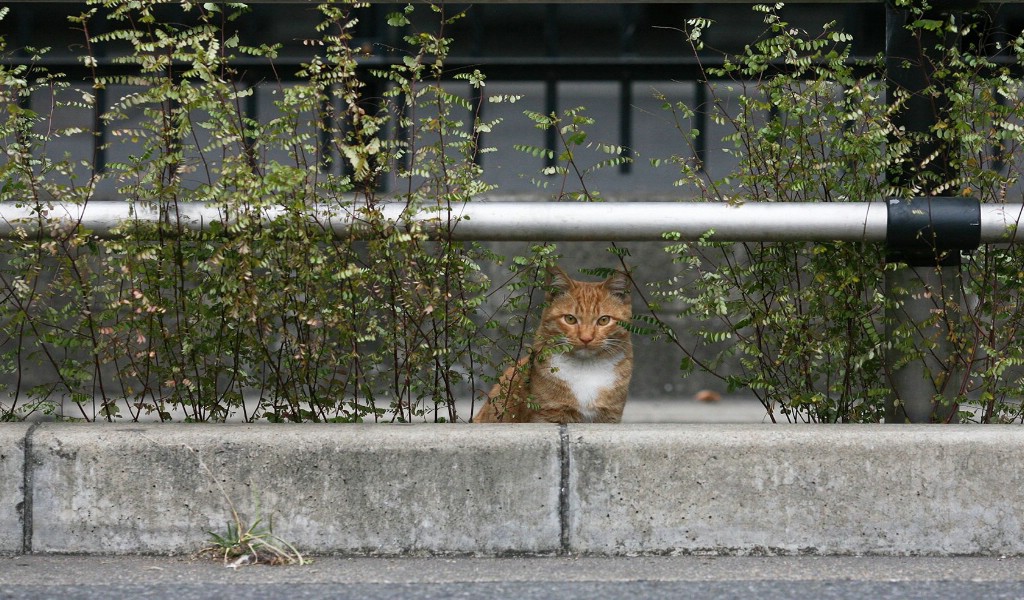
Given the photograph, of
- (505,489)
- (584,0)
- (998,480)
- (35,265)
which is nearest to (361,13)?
(584,0)

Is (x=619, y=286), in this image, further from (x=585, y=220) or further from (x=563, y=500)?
(x=563, y=500)

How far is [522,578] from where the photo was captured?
10.3 ft

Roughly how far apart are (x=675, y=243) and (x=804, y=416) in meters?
0.85

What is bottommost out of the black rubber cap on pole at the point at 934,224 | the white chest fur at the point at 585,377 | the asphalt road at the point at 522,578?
the asphalt road at the point at 522,578

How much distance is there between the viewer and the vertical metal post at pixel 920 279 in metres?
3.57

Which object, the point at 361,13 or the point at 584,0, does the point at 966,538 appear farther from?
the point at 361,13

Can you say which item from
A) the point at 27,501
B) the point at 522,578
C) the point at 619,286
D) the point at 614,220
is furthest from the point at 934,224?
the point at 27,501

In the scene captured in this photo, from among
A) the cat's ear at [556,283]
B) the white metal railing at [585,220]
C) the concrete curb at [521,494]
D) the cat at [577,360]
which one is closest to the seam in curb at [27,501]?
the concrete curb at [521,494]

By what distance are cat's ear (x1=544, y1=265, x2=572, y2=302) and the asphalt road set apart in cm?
99

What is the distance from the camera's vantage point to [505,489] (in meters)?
3.34

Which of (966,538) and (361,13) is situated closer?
(966,538)

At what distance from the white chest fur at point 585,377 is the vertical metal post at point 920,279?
1.03m

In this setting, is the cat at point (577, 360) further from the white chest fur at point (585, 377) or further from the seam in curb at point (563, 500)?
the seam in curb at point (563, 500)

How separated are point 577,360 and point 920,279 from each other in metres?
1.26
